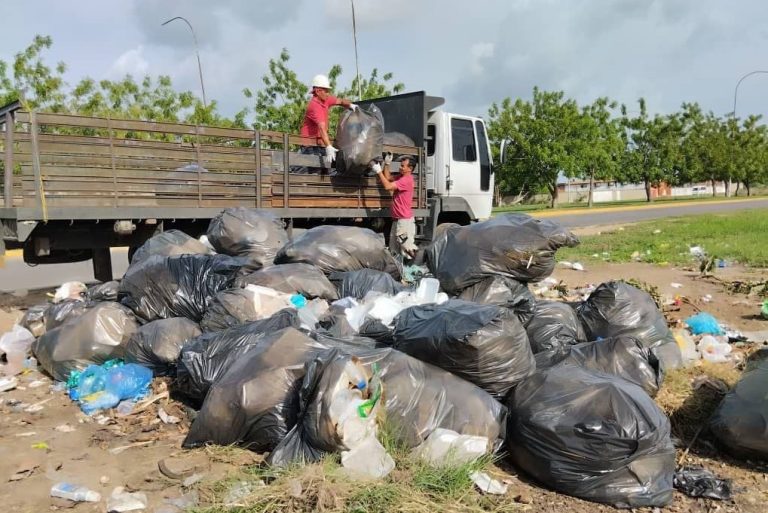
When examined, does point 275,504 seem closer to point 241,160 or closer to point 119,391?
point 119,391

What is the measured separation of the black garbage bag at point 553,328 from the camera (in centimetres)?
374

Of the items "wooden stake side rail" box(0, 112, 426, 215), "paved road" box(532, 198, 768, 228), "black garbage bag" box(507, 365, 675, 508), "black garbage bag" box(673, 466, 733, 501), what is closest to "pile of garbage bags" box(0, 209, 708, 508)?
"black garbage bag" box(507, 365, 675, 508)

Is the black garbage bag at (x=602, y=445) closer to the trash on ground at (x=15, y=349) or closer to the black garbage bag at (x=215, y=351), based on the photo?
the black garbage bag at (x=215, y=351)

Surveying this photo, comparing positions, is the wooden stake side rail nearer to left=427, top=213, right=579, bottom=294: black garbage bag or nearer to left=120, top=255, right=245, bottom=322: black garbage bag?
left=120, top=255, right=245, bottom=322: black garbage bag

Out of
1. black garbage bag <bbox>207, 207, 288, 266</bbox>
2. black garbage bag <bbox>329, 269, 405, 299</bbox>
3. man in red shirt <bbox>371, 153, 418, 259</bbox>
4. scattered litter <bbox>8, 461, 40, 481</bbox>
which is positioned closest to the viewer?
scattered litter <bbox>8, 461, 40, 481</bbox>

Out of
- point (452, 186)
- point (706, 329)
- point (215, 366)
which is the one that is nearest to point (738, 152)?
point (452, 186)

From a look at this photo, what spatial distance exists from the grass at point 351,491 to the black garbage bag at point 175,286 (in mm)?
1964

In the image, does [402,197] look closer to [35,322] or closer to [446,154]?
[446,154]

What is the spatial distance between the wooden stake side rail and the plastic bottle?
3.50 meters

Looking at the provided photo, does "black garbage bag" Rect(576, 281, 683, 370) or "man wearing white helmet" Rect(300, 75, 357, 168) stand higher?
"man wearing white helmet" Rect(300, 75, 357, 168)

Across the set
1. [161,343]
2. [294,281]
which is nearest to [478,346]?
[294,281]

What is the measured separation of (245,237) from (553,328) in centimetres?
270

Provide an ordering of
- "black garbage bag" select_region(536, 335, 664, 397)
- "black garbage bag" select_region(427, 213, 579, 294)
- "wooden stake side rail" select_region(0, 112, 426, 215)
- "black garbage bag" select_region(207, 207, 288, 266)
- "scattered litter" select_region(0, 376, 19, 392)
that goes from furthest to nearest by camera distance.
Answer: "wooden stake side rail" select_region(0, 112, 426, 215), "black garbage bag" select_region(207, 207, 288, 266), "black garbage bag" select_region(427, 213, 579, 294), "scattered litter" select_region(0, 376, 19, 392), "black garbage bag" select_region(536, 335, 664, 397)

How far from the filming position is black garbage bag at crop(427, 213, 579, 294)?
4.30 meters
